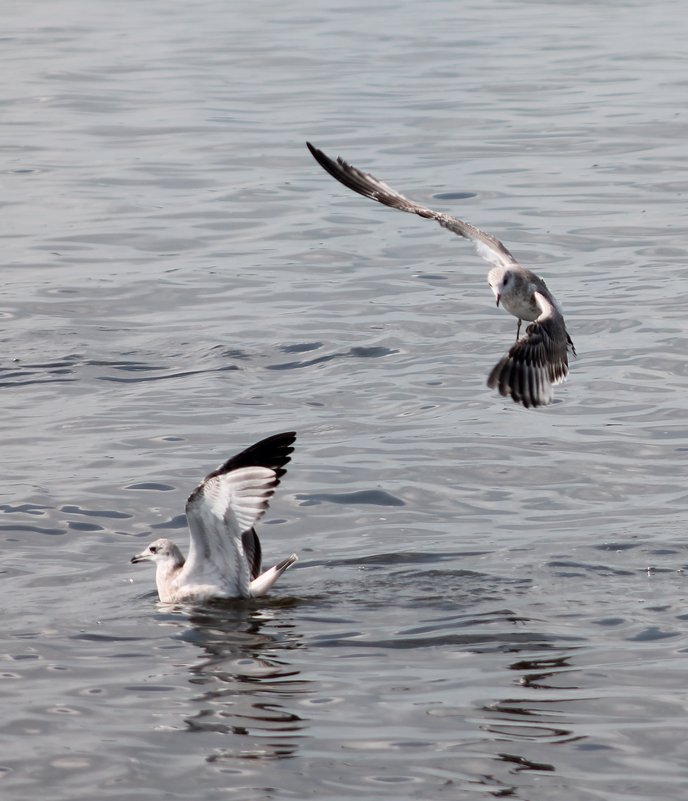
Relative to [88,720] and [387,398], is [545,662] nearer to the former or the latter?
[88,720]

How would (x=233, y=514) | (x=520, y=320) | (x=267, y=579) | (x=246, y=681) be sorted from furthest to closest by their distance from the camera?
(x=520, y=320), (x=233, y=514), (x=267, y=579), (x=246, y=681)

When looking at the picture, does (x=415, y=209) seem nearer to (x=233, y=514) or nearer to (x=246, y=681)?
(x=233, y=514)

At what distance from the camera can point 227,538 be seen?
1038 cm

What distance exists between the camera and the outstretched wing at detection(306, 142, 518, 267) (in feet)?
42.2

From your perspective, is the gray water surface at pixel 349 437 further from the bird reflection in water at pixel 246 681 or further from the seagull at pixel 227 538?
the seagull at pixel 227 538

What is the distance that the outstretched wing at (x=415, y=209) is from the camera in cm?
1287

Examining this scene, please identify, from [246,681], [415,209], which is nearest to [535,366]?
[246,681]

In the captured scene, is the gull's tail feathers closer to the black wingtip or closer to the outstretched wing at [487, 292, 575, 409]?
the black wingtip

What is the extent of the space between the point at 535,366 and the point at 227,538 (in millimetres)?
2198

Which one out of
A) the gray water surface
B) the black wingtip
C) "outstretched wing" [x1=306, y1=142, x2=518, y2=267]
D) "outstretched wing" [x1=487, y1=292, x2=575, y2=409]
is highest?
"outstretched wing" [x1=306, y1=142, x2=518, y2=267]

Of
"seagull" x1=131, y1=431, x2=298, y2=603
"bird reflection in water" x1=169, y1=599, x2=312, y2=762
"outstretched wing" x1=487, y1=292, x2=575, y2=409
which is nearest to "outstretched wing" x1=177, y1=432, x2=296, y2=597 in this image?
"seagull" x1=131, y1=431, x2=298, y2=603

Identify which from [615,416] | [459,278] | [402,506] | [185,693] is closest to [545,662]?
[185,693]

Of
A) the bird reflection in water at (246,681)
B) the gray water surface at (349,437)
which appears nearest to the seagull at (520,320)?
the gray water surface at (349,437)

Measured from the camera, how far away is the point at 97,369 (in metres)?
14.8
